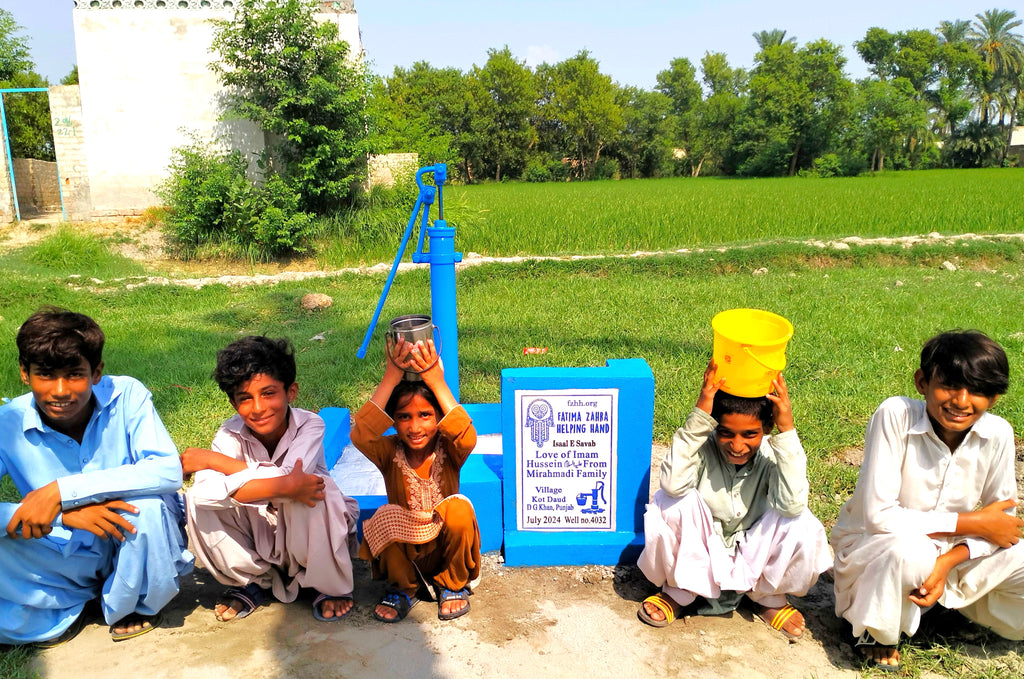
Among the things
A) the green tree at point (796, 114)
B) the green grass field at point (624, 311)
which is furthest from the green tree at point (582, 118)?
the green grass field at point (624, 311)

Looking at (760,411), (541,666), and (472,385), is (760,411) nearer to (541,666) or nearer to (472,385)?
(541,666)

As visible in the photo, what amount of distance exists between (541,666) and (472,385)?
2.51 m

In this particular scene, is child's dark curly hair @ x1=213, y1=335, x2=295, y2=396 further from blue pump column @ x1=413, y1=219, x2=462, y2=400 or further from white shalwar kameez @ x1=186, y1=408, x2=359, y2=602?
blue pump column @ x1=413, y1=219, x2=462, y2=400

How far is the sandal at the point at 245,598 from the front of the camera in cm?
259

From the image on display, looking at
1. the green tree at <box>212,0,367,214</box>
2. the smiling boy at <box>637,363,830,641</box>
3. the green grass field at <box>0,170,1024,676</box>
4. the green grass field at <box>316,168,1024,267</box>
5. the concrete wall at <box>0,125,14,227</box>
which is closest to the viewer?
the smiling boy at <box>637,363,830,641</box>

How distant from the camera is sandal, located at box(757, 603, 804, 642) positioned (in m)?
2.46

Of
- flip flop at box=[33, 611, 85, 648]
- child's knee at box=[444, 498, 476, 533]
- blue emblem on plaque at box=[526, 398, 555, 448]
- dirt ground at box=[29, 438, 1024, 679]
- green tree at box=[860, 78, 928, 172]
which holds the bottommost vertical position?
dirt ground at box=[29, 438, 1024, 679]

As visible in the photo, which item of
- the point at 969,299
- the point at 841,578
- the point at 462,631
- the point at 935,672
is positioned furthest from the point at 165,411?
the point at 969,299

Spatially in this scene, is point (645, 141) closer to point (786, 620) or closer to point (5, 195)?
point (5, 195)

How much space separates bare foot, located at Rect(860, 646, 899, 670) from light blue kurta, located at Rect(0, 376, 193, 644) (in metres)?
2.30

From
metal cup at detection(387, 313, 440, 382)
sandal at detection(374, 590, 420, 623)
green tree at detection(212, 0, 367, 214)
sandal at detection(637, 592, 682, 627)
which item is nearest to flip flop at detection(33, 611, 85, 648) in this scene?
sandal at detection(374, 590, 420, 623)

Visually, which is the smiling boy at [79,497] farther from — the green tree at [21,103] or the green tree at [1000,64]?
the green tree at [1000,64]

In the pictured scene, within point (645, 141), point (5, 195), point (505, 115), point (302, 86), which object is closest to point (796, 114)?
point (645, 141)

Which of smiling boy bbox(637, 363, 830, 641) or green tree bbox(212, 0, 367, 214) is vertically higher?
green tree bbox(212, 0, 367, 214)
